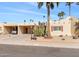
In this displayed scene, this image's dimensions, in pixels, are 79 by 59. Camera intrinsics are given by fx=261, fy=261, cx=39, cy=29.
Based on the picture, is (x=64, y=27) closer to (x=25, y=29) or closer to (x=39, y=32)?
(x=39, y=32)

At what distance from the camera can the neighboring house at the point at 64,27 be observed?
158 feet

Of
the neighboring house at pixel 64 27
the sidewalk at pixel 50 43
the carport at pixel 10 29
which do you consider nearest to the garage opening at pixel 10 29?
the carport at pixel 10 29

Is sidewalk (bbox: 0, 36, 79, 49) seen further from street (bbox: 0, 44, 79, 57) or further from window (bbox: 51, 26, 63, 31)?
window (bbox: 51, 26, 63, 31)

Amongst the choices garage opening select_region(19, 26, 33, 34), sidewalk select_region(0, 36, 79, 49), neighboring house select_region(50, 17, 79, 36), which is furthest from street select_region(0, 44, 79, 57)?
garage opening select_region(19, 26, 33, 34)

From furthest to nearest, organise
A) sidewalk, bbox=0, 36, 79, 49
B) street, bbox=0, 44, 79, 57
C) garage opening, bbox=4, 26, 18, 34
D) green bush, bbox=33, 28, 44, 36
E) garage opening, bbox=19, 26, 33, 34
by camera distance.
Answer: garage opening, bbox=4, 26, 18, 34, garage opening, bbox=19, 26, 33, 34, green bush, bbox=33, 28, 44, 36, sidewalk, bbox=0, 36, 79, 49, street, bbox=0, 44, 79, 57

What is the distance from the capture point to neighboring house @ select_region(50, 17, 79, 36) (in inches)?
1898

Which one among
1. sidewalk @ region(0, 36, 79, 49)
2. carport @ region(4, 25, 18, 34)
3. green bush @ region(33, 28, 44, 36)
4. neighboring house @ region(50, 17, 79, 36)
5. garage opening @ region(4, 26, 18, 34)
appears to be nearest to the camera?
sidewalk @ region(0, 36, 79, 49)

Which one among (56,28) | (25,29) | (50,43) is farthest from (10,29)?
(50,43)

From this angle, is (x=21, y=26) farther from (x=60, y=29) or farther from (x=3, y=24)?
(x=60, y=29)

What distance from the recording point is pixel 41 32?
45.6m

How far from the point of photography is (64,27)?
160 feet

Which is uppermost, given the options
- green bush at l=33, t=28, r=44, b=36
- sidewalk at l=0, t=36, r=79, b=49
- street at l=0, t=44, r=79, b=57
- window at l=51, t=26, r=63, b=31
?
window at l=51, t=26, r=63, b=31

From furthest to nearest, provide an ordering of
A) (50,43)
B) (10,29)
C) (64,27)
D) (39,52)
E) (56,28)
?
(10,29) → (56,28) → (64,27) → (50,43) → (39,52)

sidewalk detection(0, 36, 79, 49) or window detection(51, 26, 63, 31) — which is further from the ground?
window detection(51, 26, 63, 31)
